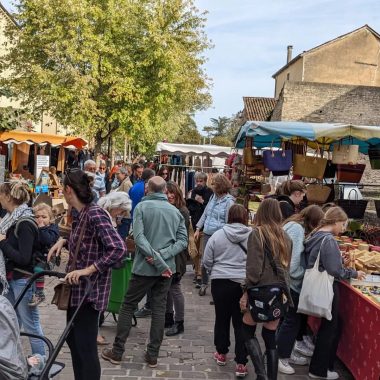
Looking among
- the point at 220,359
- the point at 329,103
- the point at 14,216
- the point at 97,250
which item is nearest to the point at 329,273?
the point at 220,359

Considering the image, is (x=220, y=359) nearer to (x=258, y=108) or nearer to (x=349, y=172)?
(x=349, y=172)

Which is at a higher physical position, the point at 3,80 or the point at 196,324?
the point at 3,80

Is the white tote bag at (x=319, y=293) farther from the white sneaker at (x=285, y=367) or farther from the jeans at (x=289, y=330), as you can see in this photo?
the white sneaker at (x=285, y=367)

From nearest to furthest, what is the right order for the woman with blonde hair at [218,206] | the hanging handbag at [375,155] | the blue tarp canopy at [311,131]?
the woman with blonde hair at [218,206] → the blue tarp canopy at [311,131] → the hanging handbag at [375,155]

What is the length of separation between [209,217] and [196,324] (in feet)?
5.16

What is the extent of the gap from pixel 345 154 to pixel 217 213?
2.85m

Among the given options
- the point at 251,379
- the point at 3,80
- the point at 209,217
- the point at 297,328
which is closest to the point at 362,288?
the point at 297,328

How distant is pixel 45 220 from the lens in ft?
14.8

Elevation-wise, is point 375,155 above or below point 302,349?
above

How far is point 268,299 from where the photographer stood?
402 cm

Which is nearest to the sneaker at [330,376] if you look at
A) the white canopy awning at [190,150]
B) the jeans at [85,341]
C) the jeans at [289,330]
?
the jeans at [289,330]

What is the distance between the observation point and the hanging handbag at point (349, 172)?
8.55 meters

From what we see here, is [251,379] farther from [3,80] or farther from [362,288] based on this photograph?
[3,80]

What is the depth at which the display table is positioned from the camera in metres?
4.05
